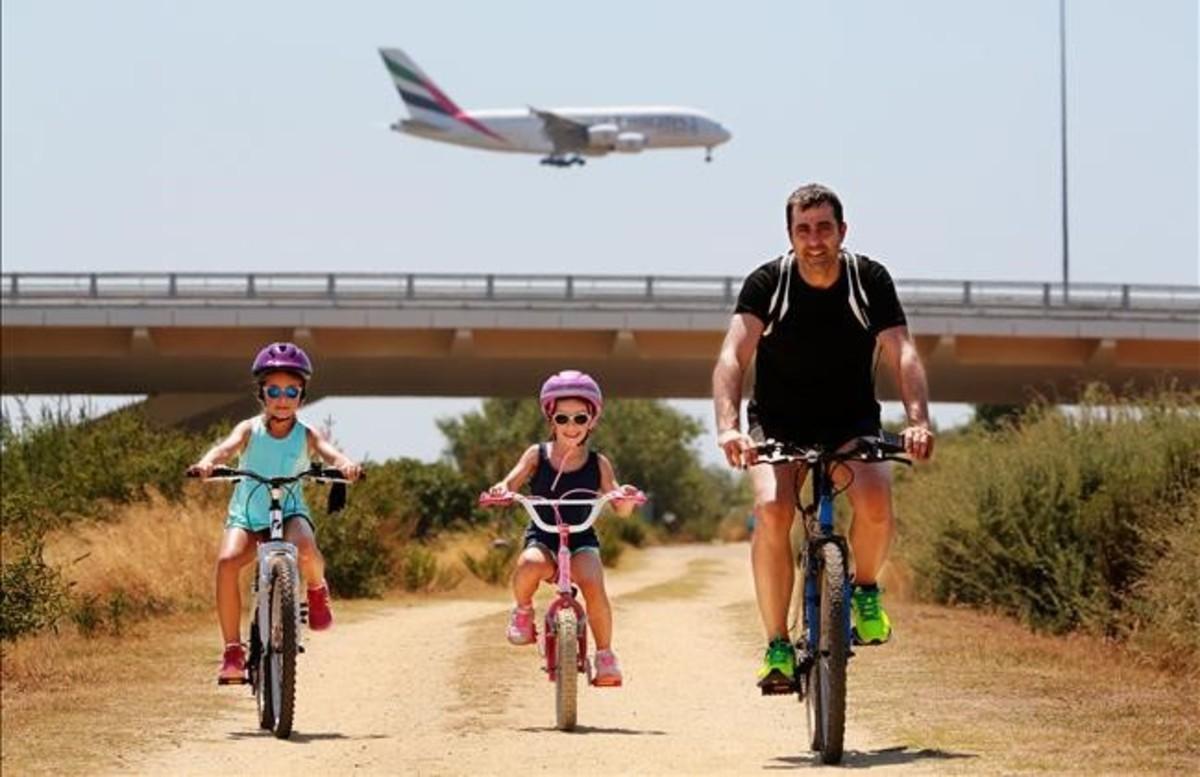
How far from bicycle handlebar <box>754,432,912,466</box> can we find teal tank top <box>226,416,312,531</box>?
2852mm

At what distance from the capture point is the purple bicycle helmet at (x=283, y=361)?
12.5m

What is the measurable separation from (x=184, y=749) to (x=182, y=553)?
13654mm

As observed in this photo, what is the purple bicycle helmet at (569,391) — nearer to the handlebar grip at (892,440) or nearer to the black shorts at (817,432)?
the black shorts at (817,432)

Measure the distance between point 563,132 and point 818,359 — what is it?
94.3 m

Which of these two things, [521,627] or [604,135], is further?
[604,135]

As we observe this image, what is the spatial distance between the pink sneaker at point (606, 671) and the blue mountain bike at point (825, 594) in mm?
1722

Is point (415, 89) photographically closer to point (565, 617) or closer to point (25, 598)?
point (25, 598)

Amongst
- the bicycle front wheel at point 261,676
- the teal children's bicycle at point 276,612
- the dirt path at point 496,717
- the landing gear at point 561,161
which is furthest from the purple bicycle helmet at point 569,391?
the landing gear at point 561,161

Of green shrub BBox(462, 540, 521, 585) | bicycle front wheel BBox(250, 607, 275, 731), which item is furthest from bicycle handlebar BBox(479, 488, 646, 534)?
green shrub BBox(462, 540, 521, 585)

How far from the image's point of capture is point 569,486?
12836 millimetres

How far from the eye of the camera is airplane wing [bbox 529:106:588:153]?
10381 cm

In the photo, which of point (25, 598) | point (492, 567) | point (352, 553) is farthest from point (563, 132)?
point (25, 598)

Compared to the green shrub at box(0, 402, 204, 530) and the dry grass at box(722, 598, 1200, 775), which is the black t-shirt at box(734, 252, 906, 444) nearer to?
the dry grass at box(722, 598, 1200, 775)

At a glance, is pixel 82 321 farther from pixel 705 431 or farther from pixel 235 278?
pixel 705 431
